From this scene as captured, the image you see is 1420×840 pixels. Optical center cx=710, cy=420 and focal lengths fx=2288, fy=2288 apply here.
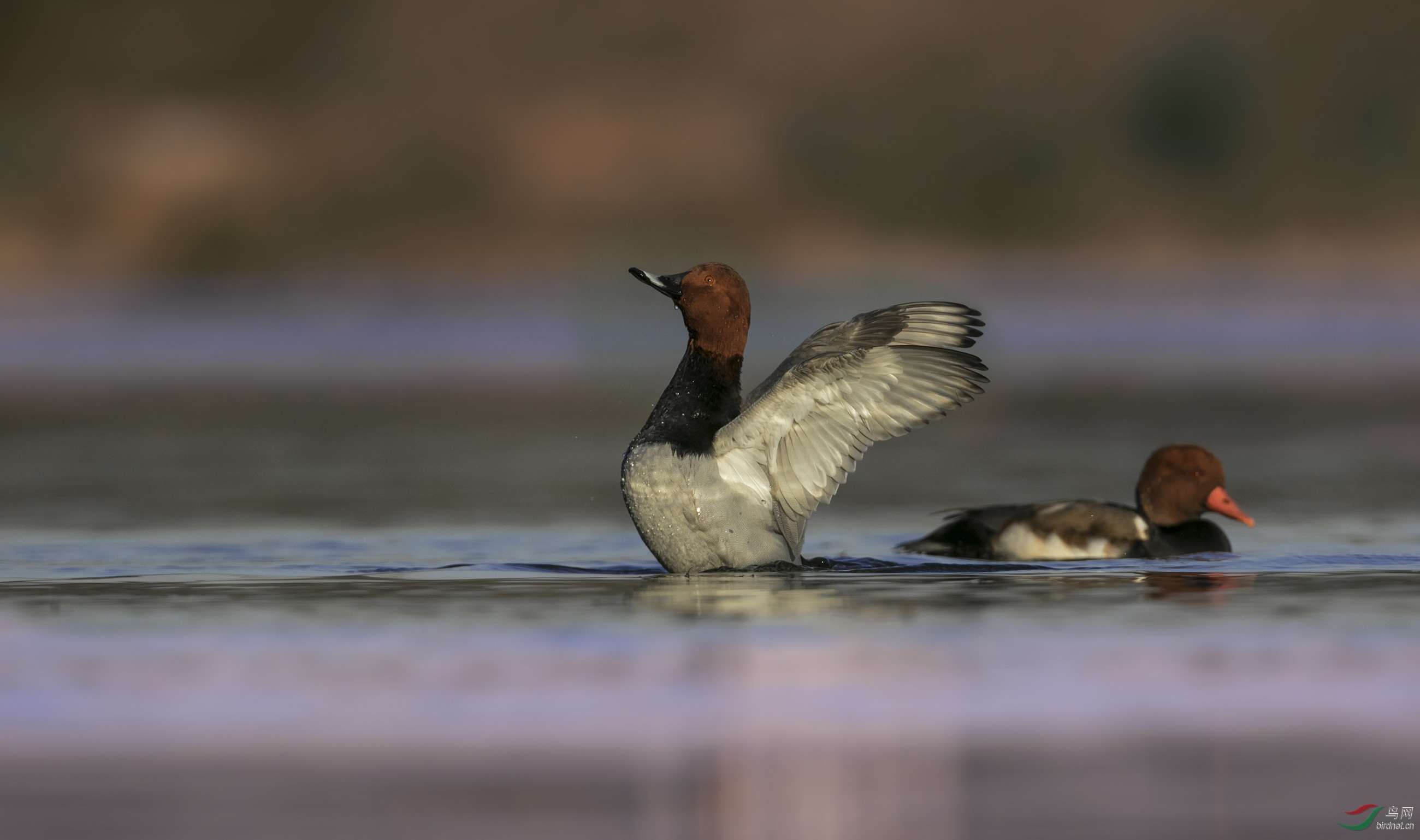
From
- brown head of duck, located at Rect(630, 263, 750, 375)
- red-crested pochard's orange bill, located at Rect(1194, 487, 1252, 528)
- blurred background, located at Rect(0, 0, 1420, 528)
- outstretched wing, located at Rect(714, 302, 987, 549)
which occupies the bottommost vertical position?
red-crested pochard's orange bill, located at Rect(1194, 487, 1252, 528)

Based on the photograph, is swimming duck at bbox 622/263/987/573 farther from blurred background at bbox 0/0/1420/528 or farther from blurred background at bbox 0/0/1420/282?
blurred background at bbox 0/0/1420/282

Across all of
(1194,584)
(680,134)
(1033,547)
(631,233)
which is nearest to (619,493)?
(1033,547)

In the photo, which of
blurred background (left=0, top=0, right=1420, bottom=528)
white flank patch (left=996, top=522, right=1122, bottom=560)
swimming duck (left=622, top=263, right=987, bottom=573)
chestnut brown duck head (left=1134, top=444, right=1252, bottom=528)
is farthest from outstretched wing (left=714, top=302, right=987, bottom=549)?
blurred background (left=0, top=0, right=1420, bottom=528)

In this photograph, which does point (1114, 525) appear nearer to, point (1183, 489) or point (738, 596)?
point (1183, 489)

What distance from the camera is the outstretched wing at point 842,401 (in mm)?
8930

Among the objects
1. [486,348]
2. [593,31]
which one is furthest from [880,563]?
[593,31]

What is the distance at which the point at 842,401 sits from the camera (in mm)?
9047

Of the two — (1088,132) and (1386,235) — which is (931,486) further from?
(1088,132)

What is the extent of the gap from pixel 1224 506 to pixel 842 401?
8.00ft

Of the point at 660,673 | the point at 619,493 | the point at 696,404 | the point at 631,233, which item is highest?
the point at 631,233

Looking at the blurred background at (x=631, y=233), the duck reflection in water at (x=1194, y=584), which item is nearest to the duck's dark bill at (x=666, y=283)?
the duck reflection in water at (x=1194, y=584)

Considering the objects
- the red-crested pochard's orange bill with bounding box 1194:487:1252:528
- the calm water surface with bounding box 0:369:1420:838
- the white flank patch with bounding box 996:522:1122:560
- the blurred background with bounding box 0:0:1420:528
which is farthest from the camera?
the blurred background with bounding box 0:0:1420:528

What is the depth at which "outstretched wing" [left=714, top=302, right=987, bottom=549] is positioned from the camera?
8.93 metres

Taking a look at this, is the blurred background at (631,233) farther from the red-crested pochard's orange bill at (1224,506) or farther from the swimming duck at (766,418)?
the swimming duck at (766,418)
